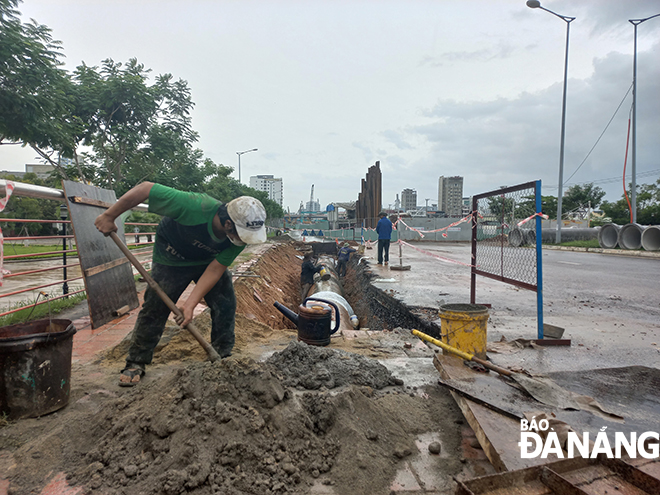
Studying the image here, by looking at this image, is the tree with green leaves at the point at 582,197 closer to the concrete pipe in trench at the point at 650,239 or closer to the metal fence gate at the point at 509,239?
the concrete pipe in trench at the point at 650,239

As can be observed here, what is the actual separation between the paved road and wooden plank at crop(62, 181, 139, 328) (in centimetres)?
441

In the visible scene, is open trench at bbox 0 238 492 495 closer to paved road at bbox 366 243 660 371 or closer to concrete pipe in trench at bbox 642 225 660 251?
paved road at bbox 366 243 660 371

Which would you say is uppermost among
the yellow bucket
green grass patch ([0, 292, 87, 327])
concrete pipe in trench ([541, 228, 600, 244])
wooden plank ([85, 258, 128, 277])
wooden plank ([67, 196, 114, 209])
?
wooden plank ([67, 196, 114, 209])

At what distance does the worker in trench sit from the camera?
2.81 m

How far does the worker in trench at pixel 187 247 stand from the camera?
2.81 meters

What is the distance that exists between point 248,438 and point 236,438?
0.07m

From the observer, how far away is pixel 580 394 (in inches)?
115

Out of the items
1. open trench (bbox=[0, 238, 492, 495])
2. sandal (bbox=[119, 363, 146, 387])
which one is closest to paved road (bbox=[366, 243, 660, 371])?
open trench (bbox=[0, 238, 492, 495])

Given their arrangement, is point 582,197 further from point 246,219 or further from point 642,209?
point 246,219

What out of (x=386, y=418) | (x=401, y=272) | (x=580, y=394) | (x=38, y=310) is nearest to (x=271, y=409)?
(x=386, y=418)

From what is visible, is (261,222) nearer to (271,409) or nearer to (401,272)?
(271,409)

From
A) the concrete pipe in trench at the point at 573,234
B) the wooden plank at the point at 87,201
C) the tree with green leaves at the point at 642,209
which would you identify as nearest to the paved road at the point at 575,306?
the wooden plank at the point at 87,201

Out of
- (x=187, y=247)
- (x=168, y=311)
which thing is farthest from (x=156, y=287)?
(x=187, y=247)

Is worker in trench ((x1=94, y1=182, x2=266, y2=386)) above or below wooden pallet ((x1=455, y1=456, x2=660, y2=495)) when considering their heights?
above
